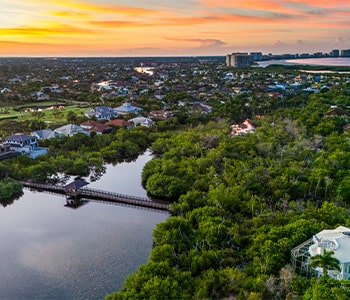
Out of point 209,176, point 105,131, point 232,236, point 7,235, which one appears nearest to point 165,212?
point 209,176

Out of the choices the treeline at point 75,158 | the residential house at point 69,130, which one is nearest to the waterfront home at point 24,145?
the treeline at point 75,158

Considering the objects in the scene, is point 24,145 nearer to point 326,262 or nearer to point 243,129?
point 243,129

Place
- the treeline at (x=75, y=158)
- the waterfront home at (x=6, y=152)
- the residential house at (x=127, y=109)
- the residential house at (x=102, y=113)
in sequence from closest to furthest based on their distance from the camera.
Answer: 1. the treeline at (x=75, y=158)
2. the waterfront home at (x=6, y=152)
3. the residential house at (x=102, y=113)
4. the residential house at (x=127, y=109)

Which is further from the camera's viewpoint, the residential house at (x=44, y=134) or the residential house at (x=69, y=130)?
the residential house at (x=69, y=130)

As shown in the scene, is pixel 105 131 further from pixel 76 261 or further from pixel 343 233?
pixel 343 233

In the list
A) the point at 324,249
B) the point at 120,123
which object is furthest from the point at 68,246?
the point at 120,123

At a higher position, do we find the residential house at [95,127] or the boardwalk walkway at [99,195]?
the residential house at [95,127]

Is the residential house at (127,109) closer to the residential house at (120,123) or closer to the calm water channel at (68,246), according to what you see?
the residential house at (120,123)
